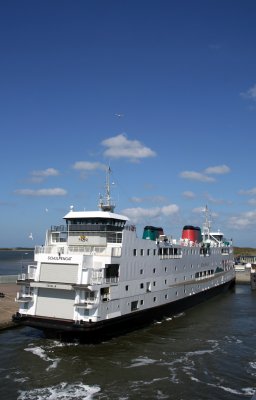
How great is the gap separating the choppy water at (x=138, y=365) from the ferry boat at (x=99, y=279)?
1.54m

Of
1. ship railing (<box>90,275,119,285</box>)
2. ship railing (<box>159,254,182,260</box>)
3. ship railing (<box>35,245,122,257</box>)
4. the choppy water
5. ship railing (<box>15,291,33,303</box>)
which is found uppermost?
ship railing (<box>35,245,122,257</box>)

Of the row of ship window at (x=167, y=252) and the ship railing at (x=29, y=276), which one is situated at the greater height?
the row of ship window at (x=167, y=252)

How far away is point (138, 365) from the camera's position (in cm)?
2248

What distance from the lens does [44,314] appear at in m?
26.4

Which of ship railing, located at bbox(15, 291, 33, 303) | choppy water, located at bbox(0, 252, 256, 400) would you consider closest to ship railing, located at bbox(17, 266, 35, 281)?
ship railing, located at bbox(15, 291, 33, 303)

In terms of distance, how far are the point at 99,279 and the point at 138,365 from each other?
19.5 feet

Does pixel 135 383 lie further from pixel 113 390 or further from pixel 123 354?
pixel 123 354

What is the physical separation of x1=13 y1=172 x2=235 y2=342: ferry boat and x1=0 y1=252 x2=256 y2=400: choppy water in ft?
5.04

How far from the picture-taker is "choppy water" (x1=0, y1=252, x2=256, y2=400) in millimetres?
18734

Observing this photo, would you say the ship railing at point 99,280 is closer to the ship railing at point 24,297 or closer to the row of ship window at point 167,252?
the row of ship window at point 167,252

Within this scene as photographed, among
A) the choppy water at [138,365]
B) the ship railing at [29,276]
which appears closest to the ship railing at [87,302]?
the choppy water at [138,365]

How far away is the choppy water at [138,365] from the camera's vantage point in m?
18.7

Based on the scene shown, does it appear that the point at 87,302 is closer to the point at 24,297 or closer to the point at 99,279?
the point at 99,279

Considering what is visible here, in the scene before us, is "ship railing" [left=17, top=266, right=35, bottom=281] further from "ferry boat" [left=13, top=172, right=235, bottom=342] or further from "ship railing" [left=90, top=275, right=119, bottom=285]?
"ship railing" [left=90, top=275, right=119, bottom=285]
